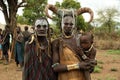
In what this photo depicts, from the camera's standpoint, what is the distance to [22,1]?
14398 millimetres

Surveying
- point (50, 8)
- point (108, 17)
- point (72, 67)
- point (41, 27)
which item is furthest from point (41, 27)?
Answer: point (108, 17)

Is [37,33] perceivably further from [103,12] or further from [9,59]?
[103,12]

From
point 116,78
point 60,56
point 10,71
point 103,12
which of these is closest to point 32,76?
point 60,56

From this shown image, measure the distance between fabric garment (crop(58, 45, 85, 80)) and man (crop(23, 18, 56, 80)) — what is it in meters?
0.22

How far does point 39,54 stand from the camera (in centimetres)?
385

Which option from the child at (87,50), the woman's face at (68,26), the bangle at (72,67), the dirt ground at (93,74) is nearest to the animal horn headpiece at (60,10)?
the woman's face at (68,26)

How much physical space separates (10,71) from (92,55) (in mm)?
8572

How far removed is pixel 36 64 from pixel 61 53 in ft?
1.29

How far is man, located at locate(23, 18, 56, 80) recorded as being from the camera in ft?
12.5

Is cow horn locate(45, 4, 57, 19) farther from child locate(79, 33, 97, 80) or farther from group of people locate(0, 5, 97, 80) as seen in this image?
child locate(79, 33, 97, 80)

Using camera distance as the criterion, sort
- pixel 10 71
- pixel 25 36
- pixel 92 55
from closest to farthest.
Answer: pixel 92 55 → pixel 25 36 → pixel 10 71

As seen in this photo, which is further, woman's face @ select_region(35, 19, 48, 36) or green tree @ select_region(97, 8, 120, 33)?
green tree @ select_region(97, 8, 120, 33)

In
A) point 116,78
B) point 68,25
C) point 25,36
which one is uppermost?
point 68,25

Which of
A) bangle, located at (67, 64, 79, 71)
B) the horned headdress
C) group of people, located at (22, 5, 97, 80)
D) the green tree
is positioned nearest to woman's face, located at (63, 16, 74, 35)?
group of people, located at (22, 5, 97, 80)
